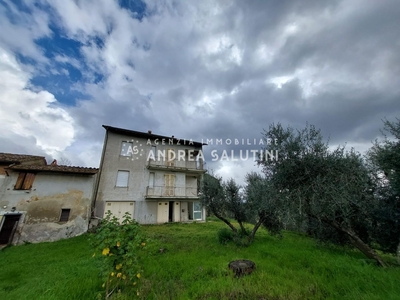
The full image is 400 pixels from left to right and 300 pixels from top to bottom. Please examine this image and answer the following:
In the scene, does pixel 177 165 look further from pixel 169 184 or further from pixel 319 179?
pixel 319 179

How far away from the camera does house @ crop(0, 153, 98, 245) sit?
10812mm

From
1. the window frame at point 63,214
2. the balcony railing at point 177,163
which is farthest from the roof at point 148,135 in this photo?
the window frame at point 63,214

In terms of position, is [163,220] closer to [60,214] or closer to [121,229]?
[60,214]

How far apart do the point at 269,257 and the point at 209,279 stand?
330cm

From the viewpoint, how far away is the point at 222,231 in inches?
401

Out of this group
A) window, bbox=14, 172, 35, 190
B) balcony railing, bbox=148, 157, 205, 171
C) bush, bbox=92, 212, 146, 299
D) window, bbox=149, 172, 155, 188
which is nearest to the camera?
bush, bbox=92, 212, 146, 299

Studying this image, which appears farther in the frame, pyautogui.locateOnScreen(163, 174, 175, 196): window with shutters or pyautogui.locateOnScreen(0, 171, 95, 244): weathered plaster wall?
pyautogui.locateOnScreen(163, 174, 175, 196): window with shutters

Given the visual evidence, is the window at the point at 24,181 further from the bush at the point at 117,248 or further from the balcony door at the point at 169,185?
the bush at the point at 117,248

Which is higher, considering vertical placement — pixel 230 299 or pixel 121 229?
pixel 121 229

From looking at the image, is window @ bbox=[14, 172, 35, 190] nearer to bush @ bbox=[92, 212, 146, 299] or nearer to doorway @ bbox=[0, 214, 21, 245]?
doorway @ bbox=[0, 214, 21, 245]

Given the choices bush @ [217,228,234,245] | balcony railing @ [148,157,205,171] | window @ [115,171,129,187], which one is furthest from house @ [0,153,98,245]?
bush @ [217,228,234,245]

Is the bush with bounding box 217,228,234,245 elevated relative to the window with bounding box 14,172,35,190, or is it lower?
lower

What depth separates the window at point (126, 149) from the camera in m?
17.7

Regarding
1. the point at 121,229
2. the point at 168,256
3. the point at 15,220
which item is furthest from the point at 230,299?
the point at 15,220
